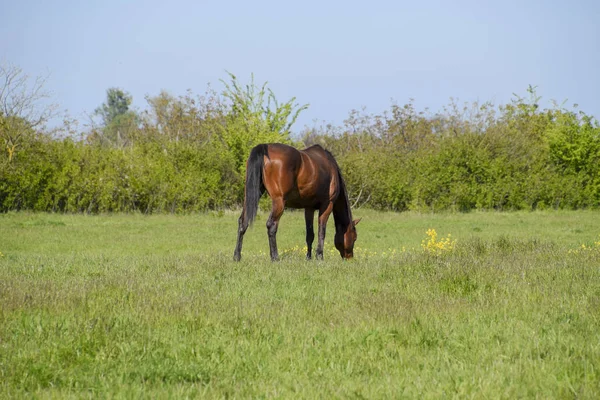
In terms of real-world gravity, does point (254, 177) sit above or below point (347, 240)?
above

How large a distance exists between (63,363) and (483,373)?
3.01 m

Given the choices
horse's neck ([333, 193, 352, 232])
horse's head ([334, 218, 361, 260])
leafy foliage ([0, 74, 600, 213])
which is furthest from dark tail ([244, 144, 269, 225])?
leafy foliage ([0, 74, 600, 213])

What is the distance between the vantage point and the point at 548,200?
32656 mm

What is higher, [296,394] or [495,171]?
[495,171]

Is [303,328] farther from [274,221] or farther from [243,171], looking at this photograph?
[243,171]

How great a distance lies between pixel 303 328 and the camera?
20.7 ft

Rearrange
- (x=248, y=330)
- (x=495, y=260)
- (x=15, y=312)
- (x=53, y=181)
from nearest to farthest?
(x=248, y=330)
(x=15, y=312)
(x=495, y=260)
(x=53, y=181)

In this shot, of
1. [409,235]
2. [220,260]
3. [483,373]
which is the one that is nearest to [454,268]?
[220,260]

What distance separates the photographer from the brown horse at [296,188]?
12164 millimetres

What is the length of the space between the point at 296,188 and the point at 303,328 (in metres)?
6.62

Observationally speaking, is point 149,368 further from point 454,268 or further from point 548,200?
point 548,200

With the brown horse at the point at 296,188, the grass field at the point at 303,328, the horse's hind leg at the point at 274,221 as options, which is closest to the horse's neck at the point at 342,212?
the brown horse at the point at 296,188

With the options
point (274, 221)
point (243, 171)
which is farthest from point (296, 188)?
point (243, 171)

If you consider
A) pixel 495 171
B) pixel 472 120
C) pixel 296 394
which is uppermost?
pixel 472 120
